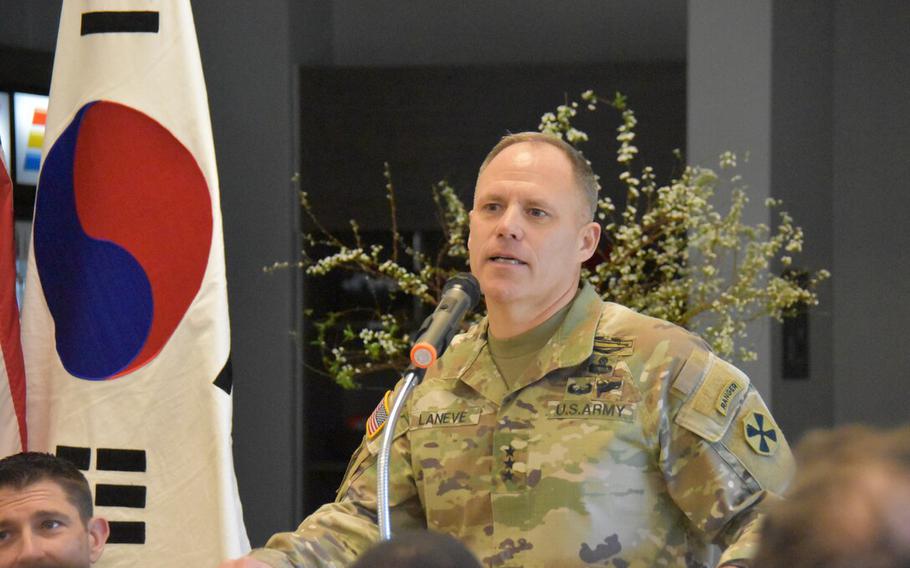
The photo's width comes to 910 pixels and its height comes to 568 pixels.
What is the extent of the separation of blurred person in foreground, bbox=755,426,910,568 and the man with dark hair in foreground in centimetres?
145

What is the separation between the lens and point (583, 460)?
159 cm

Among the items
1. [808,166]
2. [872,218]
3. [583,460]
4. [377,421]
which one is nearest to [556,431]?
[583,460]

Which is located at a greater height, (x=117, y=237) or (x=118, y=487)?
(x=117, y=237)

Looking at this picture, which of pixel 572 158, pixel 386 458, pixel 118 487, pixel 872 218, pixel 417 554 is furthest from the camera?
pixel 872 218

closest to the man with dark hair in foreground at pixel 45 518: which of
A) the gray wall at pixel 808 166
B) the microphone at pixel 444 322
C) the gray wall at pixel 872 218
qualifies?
the microphone at pixel 444 322

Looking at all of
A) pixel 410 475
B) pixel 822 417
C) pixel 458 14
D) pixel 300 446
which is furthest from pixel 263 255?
pixel 410 475

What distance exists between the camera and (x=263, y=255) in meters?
4.38

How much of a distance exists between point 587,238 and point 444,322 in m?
0.43

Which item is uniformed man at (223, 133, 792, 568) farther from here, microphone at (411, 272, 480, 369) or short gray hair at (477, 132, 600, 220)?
microphone at (411, 272, 480, 369)

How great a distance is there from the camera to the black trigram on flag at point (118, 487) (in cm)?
253

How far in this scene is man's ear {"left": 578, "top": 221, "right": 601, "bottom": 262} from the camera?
5.73ft

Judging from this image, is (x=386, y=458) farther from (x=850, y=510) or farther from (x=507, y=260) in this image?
(x=850, y=510)

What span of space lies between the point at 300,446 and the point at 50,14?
175 cm

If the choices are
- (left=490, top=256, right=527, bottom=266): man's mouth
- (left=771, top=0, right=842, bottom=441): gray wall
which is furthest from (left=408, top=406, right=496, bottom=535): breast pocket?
(left=771, top=0, right=842, bottom=441): gray wall
